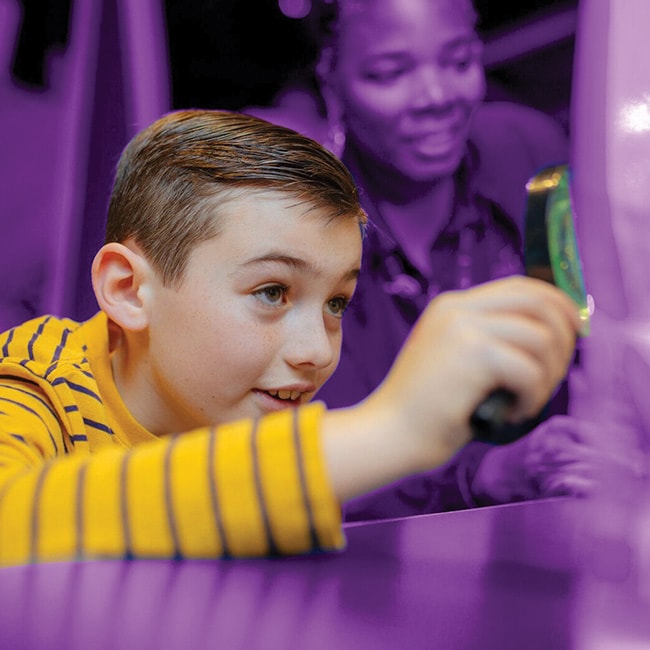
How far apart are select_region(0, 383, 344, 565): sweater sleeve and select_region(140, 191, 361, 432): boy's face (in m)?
0.18

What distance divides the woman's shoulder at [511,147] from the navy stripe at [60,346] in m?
0.63

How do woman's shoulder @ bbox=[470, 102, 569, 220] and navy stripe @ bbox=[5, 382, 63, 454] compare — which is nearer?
navy stripe @ bbox=[5, 382, 63, 454]

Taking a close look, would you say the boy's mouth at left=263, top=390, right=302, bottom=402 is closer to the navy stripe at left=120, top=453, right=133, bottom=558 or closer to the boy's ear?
the boy's ear

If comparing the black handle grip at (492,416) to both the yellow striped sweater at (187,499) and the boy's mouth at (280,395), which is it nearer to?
the yellow striped sweater at (187,499)

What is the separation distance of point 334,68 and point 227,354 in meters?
0.55

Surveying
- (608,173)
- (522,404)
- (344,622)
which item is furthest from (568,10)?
(344,622)

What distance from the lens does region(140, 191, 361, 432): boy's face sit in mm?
575

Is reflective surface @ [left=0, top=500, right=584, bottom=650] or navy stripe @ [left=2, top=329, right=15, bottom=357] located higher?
navy stripe @ [left=2, top=329, right=15, bottom=357]

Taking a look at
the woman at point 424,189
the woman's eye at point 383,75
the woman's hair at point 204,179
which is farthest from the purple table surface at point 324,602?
the woman's eye at point 383,75

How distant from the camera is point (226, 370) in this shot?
1.93ft

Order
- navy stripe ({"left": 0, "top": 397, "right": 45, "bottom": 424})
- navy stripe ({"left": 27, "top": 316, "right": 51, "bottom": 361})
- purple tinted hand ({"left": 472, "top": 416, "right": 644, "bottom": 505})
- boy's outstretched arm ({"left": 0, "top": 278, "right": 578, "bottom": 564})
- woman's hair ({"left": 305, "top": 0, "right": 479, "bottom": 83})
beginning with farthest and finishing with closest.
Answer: purple tinted hand ({"left": 472, "top": 416, "right": 644, "bottom": 505}) < woman's hair ({"left": 305, "top": 0, "right": 479, "bottom": 83}) < navy stripe ({"left": 27, "top": 316, "right": 51, "bottom": 361}) < navy stripe ({"left": 0, "top": 397, "right": 45, "bottom": 424}) < boy's outstretched arm ({"left": 0, "top": 278, "right": 578, "bottom": 564})

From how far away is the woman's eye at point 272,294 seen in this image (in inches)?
22.8

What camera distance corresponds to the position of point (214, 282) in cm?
59

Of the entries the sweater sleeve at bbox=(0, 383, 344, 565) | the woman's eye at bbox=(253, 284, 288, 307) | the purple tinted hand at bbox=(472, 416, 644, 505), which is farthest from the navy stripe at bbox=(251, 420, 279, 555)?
the purple tinted hand at bbox=(472, 416, 644, 505)
